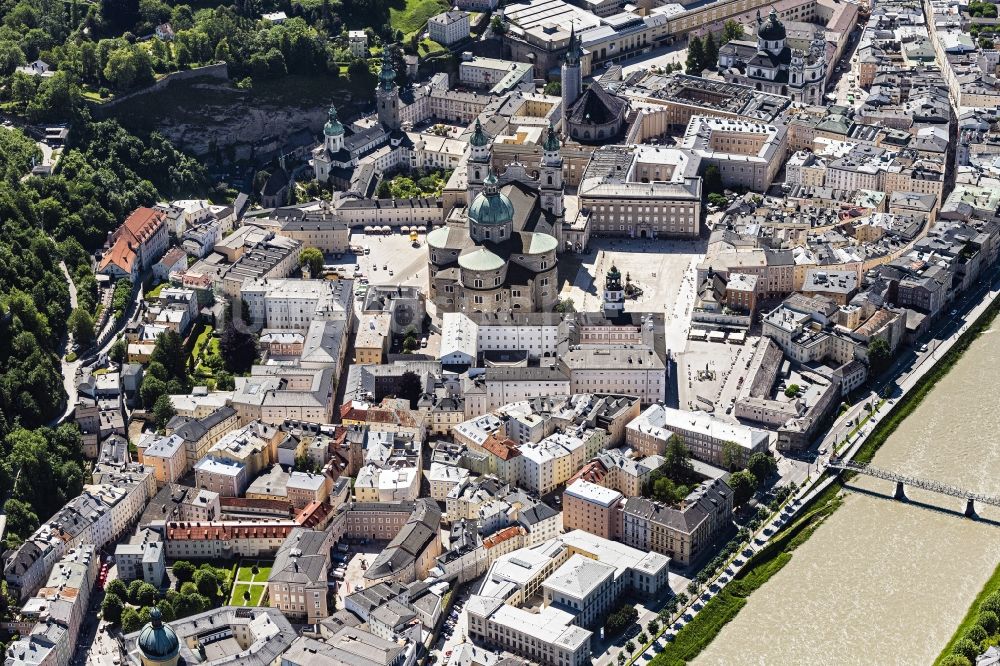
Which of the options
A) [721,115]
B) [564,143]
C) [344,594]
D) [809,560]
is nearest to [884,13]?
[721,115]

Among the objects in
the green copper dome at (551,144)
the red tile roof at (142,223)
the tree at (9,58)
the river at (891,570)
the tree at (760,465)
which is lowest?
the river at (891,570)

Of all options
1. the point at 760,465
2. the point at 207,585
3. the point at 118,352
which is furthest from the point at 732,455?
the point at 118,352

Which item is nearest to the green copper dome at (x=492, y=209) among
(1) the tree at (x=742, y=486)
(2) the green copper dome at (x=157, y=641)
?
(1) the tree at (x=742, y=486)

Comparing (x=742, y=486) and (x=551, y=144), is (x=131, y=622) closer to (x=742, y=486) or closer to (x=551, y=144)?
(x=742, y=486)

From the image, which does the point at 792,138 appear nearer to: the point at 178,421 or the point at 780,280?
the point at 780,280

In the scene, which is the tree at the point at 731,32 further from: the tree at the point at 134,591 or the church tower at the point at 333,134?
the tree at the point at 134,591

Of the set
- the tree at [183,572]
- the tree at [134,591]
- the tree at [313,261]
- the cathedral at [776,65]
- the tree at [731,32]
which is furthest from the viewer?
the tree at [731,32]
